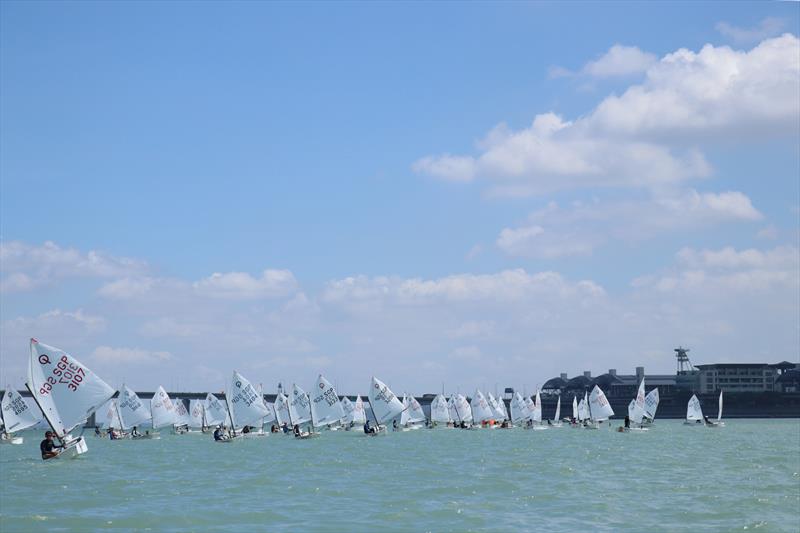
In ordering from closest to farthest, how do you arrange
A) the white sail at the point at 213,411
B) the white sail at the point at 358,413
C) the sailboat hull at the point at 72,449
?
the sailboat hull at the point at 72,449
the white sail at the point at 358,413
the white sail at the point at 213,411

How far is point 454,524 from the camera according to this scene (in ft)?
95.7

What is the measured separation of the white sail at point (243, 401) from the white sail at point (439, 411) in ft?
158

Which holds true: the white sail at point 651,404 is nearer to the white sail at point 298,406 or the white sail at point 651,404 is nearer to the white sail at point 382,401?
the white sail at point 382,401

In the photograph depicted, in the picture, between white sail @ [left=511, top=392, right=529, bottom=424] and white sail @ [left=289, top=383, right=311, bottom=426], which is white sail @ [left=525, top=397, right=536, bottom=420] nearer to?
white sail @ [left=511, top=392, right=529, bottom=424]

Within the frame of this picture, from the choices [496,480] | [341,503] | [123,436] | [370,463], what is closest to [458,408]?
[123,436]

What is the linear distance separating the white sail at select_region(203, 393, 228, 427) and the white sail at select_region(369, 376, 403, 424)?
3936cm

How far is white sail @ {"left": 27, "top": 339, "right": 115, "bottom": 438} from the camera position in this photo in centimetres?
5012

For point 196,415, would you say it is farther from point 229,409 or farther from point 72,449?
point 72,449

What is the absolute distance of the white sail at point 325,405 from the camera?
308 ft

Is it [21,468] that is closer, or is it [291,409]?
[21,468]

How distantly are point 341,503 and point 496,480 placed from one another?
34.4 ft

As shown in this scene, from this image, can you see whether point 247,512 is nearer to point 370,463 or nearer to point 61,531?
point 61,531

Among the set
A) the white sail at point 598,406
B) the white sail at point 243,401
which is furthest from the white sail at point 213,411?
the white sail at point 598,406

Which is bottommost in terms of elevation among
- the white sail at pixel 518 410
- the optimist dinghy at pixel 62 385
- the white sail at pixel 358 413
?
the white sail at pixel 518 410
